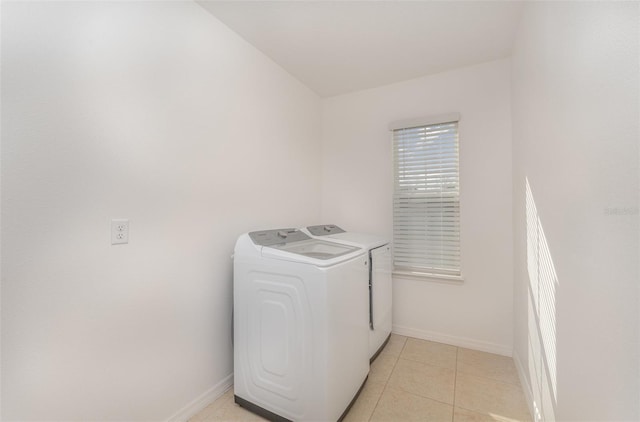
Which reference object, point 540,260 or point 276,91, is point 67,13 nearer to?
point 276,91

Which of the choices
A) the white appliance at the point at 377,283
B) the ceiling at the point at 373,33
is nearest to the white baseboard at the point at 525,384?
the white appliance at the point at 377,283

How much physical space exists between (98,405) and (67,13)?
67.9 inches

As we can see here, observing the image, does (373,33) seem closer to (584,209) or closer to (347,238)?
(347,238)

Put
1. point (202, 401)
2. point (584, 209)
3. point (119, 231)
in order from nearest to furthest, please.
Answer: point (584, 209)
point (119, 231)
point (202, 401)

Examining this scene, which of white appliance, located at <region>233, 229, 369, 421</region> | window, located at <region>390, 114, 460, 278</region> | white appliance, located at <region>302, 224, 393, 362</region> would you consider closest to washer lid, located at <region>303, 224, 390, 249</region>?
white appliance, located at <region>302, 224, 393, 362</region>

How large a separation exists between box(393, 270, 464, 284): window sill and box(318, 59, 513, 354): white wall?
4 centimetres

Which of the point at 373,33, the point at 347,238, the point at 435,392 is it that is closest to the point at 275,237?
the point at 347,238

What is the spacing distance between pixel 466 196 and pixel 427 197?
32cm

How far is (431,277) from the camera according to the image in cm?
246

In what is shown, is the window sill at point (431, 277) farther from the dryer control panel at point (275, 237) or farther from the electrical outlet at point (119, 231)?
the electrical outlet at point (119, 231)

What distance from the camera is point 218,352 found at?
1.79m

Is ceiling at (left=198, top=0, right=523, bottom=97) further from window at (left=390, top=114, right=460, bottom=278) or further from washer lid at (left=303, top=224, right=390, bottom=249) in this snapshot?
washer lid at (left=303, top=224, right=390, bottom=249)

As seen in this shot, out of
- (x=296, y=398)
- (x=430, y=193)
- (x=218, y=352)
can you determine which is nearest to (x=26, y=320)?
(x=218, y=352)

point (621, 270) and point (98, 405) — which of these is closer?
point (621, 270)
